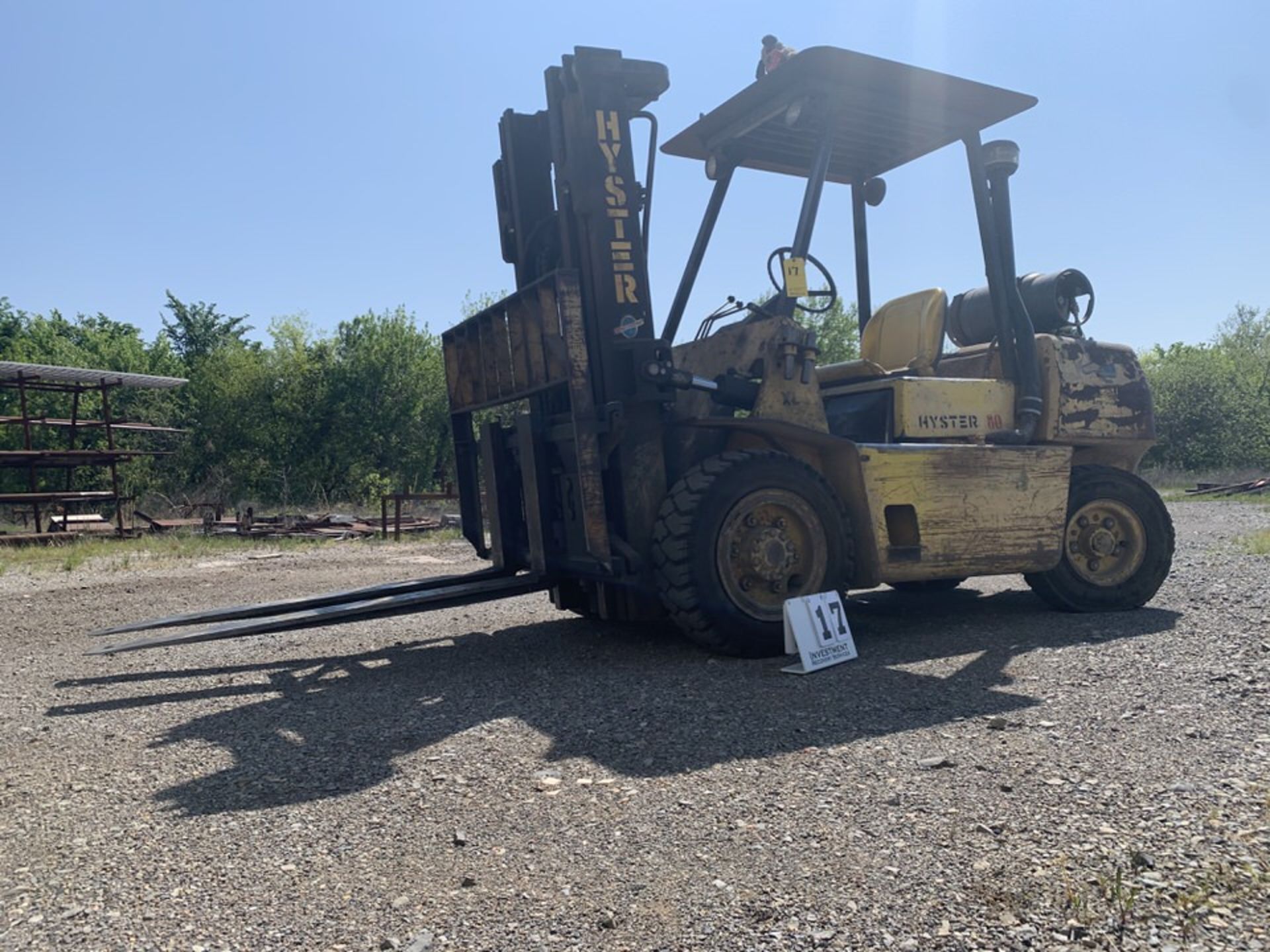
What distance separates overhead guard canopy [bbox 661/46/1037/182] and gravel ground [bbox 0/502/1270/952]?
385 centimetres

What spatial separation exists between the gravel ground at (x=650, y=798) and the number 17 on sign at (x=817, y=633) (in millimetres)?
149

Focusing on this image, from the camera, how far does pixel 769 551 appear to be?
6.33m

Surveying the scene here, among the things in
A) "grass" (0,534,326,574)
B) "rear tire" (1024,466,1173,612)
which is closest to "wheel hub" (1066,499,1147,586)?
"rear tire" (1024,466,1173,612)

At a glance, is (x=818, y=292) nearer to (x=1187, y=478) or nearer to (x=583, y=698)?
(x=583, y=698)

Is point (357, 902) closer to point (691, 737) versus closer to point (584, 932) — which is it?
point (584, 932)

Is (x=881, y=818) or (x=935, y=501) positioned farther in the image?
(x=935, y=501)

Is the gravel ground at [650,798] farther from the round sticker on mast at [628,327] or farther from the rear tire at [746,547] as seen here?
the round sticker on mast at [628,327]

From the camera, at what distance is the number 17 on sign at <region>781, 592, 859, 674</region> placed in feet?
18.7

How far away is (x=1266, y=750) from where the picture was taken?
4.02 metres

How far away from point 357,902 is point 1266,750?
11.7ft

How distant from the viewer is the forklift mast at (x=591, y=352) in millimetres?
6070

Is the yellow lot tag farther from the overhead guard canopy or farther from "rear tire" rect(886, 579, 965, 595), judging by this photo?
"rear tire" rect(886, 579, 965, 595)

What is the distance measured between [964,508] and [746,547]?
1.79 metres

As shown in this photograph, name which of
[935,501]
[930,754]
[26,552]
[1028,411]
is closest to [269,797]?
[930,754]
